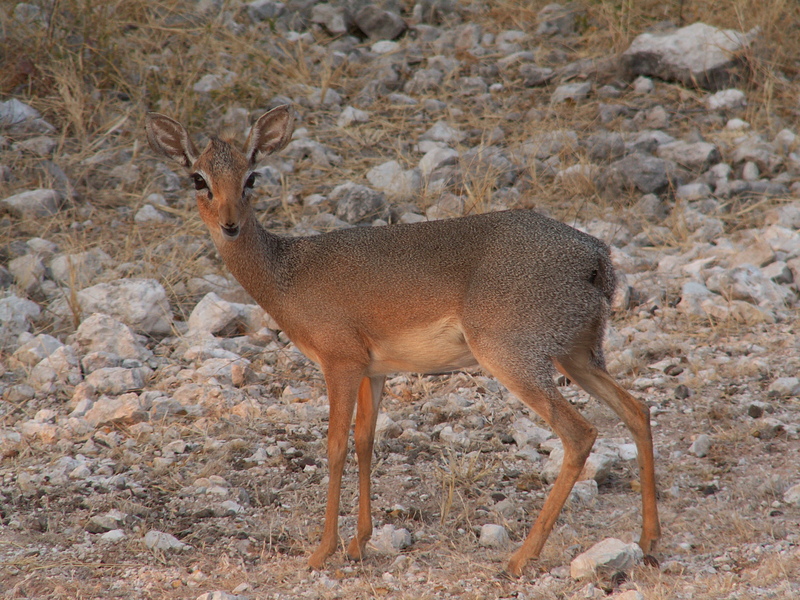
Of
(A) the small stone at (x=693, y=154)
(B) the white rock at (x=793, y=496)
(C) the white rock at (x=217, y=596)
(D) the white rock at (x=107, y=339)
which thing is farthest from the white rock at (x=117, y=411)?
(A) the small stone at (x=693, y=154)

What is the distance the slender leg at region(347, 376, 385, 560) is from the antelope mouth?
1024mm

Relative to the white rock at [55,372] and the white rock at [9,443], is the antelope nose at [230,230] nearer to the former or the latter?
the white rock at [9,443]

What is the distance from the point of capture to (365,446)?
487 centimetres

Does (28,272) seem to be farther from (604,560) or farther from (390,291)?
(604,560)

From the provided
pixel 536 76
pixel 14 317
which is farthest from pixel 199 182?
pixel 536 76

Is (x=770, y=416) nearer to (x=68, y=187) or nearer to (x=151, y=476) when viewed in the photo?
(x=151, y=476)

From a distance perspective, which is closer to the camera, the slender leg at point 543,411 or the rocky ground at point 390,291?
A: the slender leg at point 543,411

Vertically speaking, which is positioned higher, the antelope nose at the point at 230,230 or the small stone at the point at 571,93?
the antelope nose at the point at 230,230

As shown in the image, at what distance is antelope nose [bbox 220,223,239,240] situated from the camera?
15.2 feet

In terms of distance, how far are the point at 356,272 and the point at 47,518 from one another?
2.05 meters

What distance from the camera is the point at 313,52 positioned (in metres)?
10.5

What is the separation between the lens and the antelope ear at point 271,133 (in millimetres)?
4922

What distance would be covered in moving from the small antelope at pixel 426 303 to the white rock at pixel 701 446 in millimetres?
857

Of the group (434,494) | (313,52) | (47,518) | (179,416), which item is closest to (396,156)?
(313,52)
